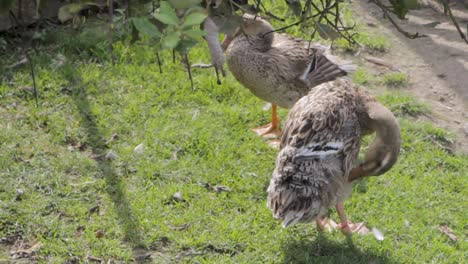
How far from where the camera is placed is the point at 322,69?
6.25 m

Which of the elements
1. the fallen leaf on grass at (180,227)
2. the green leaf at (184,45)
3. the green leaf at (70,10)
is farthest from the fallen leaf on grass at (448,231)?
the green leaf at (70,10)

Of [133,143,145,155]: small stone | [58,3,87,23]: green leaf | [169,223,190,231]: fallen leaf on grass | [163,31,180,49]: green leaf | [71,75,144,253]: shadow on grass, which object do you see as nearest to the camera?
[163,31,180,49]: green leaf

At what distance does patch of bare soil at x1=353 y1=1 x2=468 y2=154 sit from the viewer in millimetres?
7262

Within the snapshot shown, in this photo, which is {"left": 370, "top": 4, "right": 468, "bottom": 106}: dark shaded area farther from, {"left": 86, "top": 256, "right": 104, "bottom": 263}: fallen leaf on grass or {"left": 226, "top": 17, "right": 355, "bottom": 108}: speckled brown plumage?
{"left": 86, "top": 256, "right": 104, "bottom": 263}: fallen leaf on grass

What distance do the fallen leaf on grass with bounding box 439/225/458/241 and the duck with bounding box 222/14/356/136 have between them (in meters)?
1.67

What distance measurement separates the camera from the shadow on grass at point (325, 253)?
4918 millimetres

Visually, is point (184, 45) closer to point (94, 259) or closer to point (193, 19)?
point (193, 19)

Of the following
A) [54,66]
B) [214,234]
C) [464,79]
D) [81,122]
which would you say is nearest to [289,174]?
[214,234]

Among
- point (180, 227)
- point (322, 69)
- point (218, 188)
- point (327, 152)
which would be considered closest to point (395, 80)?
point (322, 69)

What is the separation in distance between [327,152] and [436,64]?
4.03m

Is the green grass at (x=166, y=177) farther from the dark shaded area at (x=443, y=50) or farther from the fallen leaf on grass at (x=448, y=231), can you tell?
the dark shaded area at (x=443, y=50)

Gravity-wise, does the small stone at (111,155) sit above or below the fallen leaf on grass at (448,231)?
below

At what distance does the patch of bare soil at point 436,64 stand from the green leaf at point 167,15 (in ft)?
17.5

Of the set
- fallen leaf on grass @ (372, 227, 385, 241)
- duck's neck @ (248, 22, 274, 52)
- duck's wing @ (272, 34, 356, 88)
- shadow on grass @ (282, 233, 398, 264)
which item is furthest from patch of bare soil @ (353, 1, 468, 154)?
shadow on grass @ (282, 233, 398, 264)
